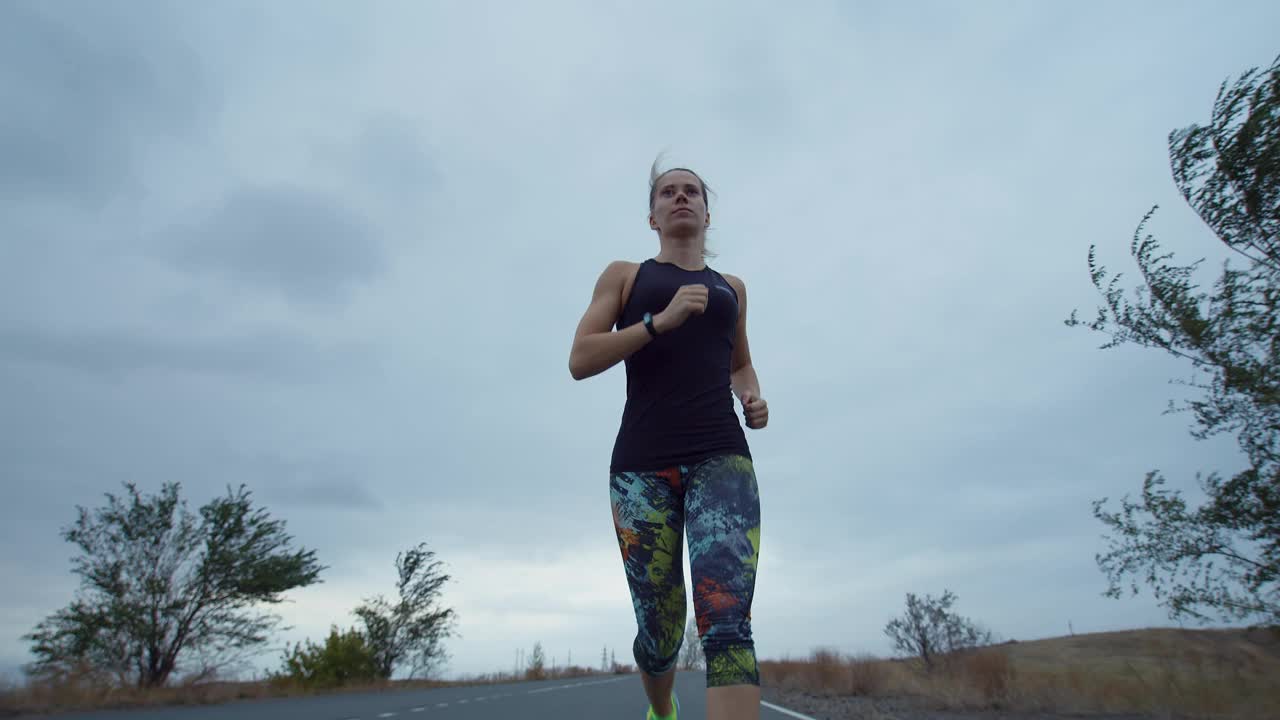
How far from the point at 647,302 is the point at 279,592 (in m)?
20.0

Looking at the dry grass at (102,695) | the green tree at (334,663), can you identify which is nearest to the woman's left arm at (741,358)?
the dry grass at (102,695)

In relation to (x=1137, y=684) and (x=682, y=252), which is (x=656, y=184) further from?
(x=1137, y=684)

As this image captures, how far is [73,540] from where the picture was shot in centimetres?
1755

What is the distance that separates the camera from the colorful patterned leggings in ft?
6.96

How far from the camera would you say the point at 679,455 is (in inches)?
96.0

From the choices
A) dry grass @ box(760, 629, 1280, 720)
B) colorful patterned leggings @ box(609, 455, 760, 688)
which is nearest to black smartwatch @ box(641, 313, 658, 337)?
colorful patterned leggings @ box(609, 455, 760, 688)

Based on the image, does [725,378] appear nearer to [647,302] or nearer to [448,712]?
[647,302]

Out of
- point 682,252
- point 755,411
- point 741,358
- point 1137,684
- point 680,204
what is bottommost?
point 1137,684

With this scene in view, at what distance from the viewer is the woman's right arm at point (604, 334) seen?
7.96ft

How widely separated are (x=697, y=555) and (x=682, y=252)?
3.75ft

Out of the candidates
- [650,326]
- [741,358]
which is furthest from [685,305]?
[741,358]

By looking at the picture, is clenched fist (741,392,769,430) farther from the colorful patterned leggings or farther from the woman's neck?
the woman's neck

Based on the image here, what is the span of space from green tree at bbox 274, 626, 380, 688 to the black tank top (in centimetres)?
2127

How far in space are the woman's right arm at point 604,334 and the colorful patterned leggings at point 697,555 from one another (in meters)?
0.37
